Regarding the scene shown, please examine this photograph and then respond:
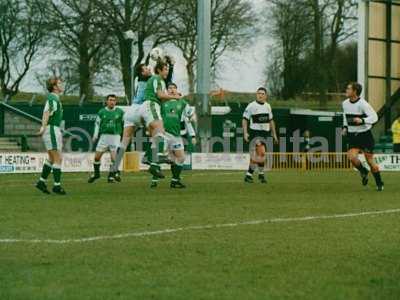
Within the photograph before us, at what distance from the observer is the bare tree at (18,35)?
5181 centimetres

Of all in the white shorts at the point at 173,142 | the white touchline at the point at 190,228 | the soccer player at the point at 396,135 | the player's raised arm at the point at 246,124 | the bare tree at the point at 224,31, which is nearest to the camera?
the white touchline at the point at 190,228

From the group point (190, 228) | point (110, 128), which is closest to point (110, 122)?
point (110, 128)

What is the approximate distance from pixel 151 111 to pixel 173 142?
1964mm

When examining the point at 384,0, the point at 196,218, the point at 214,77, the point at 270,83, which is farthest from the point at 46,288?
the point at 270,83

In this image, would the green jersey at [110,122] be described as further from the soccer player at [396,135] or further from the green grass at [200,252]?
the soccer player at [396,135]

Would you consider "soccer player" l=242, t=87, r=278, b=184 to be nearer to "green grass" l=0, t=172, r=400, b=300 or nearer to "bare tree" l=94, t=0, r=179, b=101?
"green grass" l=0, t=172, r=400, b=300

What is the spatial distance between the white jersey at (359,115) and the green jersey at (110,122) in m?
6.88

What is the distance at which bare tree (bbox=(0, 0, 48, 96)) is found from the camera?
51.8 m

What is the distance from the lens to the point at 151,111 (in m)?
17.3

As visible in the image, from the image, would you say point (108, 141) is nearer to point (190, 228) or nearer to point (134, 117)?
point (134, 117)

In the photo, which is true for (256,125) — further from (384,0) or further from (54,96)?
(384,0)

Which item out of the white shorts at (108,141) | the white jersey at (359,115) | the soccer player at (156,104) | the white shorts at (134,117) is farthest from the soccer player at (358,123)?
the white shorts at (108,141)

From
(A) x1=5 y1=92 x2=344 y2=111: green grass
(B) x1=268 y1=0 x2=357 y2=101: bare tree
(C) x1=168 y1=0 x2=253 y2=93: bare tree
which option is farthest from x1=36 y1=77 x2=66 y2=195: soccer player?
(B) x1=268 y1=0 x2=357 y2=101: bare tree

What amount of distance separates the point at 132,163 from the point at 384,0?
57.3ft
